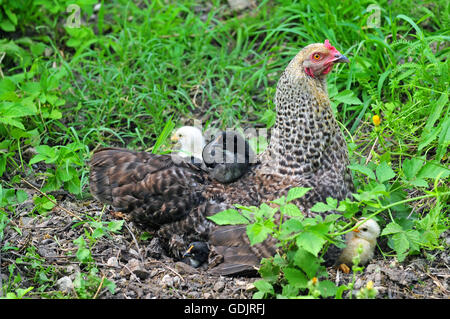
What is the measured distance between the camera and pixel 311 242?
311 centimetres

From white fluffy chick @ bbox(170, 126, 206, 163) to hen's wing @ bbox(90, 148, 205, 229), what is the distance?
0.84 meters

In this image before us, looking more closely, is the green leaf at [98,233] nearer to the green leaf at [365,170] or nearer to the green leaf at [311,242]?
the green leaf at [311,242]

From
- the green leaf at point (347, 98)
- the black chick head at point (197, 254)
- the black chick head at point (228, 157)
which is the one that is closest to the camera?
the black chick head at point (197, 254)

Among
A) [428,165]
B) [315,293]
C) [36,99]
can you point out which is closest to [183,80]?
[36,99]

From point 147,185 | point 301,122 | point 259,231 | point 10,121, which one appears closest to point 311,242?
point 259,231

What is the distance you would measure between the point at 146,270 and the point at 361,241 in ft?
4.68

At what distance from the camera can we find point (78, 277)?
3.46 meters

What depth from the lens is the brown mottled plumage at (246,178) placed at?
384 cm

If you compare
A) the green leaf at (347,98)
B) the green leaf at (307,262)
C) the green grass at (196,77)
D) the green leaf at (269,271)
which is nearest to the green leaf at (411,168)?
the green grass at (196,77)

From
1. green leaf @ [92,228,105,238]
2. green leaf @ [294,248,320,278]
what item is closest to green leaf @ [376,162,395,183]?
green leaf @ [294,248,320,278]

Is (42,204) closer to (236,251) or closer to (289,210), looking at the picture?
(236,251)

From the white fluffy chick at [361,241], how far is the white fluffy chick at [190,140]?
5.37 ft

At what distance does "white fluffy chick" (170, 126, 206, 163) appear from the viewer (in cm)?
497
